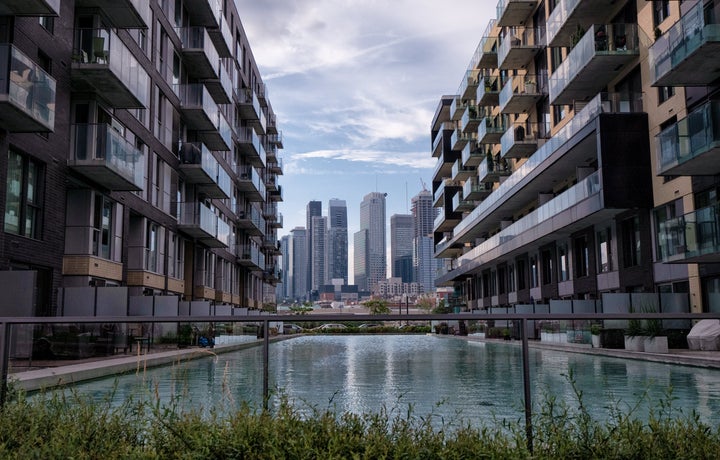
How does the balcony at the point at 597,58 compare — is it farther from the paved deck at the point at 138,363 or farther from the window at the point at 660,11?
the paved deck at the point at 138,363

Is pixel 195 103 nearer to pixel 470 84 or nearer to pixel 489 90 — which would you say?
pixel 489 90

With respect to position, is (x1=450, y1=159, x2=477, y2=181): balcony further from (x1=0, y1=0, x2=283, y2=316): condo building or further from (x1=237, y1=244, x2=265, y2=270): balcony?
(x1=0, y1=0, x2=283, y2=316): condo building

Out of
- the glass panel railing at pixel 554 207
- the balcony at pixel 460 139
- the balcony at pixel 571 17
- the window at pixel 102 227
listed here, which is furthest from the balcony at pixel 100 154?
the balcony at pixel 460 139

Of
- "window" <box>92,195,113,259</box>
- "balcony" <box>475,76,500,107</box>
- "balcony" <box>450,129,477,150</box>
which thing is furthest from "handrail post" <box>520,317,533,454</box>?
"balcony" <box>450,129,477,150</box>

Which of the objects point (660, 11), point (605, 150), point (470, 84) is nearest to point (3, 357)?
point (605, 150)

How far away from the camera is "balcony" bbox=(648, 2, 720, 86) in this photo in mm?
20594

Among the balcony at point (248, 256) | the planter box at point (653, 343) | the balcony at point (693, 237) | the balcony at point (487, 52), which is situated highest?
the balcony at point (487, 52)

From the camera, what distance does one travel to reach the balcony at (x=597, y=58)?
2880 centimetres

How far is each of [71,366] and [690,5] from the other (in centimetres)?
2480

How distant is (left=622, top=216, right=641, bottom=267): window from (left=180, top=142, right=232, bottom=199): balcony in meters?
21.9

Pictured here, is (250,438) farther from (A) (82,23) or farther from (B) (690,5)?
(B) (690,5)

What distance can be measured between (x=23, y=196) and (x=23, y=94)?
11.5 ft

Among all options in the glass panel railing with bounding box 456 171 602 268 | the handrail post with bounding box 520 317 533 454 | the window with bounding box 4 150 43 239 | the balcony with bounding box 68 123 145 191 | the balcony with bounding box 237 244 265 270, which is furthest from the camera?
the balcony with bounding box 237 244 265 270

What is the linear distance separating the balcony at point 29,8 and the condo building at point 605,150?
63.9 ft
